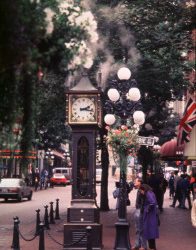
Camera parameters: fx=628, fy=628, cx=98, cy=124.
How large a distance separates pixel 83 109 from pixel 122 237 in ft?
10.5

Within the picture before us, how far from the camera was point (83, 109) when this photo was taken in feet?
50.2

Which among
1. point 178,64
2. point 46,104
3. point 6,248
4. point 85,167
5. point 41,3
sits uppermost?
point 178,64

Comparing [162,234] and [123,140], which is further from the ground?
[123,140]

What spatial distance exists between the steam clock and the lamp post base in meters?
0.52

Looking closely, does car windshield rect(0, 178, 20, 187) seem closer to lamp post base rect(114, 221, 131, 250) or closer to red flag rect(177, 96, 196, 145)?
red flag rect(177, 96, 196, 145)

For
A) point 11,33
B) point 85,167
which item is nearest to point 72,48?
point 11,33

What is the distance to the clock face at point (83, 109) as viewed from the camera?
1524cm

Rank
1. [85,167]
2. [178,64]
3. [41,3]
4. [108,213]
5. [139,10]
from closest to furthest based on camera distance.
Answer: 1. [41,3]
2. [85,167]
3. [139,10]
4. [178,64]
5. [108,213]

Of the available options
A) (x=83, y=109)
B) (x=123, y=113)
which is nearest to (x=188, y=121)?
(x=123, y=113)

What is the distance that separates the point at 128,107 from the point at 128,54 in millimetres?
6089

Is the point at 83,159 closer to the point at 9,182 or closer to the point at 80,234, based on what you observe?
the point at 80,234

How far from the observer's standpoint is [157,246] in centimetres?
1609

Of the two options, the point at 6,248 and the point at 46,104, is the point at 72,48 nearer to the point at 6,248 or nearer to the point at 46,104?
the point at 6,248

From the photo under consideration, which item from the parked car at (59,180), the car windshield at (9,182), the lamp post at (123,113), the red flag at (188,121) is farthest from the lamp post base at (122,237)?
the parked car at (59,180)
